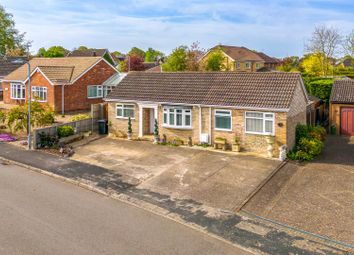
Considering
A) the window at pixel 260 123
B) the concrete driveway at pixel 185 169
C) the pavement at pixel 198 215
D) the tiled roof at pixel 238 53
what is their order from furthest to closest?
the tiled roof at pixel 238 53, the window at pixel 260 123, the concrete driveway at pixel 185 169, the pavement at pixel 198 215

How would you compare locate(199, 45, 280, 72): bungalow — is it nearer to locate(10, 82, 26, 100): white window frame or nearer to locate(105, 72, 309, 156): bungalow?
locate(10, 82, 26, 100): white window frame

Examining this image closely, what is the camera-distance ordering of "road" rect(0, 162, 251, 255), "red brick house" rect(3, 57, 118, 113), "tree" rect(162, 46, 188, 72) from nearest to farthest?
"road" rect(0, 162, 251, 255) < "red brick house" rect(3, 57, 118, 113) < "tree" rect(162, 46, 188, 72)

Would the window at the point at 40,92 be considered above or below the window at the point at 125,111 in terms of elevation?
above

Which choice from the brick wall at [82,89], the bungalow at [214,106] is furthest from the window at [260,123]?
the brick wall at [82,89]

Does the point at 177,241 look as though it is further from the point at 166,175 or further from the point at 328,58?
the point at 328,58

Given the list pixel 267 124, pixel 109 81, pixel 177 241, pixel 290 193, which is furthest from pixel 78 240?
pixel 109 81

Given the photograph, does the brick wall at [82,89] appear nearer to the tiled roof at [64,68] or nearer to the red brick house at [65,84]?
the red brick house at [65,84]

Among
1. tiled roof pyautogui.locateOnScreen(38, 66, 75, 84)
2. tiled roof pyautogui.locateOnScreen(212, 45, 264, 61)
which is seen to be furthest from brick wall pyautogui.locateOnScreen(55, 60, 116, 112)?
tiled roof pyautogui.locateOnScreen(212, 45, 264, 61)

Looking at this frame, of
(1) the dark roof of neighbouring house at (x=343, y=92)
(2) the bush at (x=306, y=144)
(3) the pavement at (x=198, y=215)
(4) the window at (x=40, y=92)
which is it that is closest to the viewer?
(3) the pavement at (x=198, y=215)
